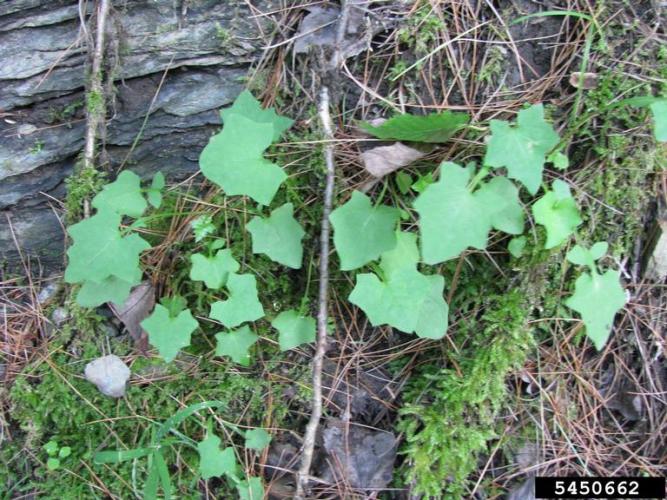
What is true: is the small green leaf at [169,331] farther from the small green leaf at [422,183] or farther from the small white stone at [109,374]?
the small green leaf at [422,183]

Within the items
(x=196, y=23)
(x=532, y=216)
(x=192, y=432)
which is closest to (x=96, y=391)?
(x=192, y=432)

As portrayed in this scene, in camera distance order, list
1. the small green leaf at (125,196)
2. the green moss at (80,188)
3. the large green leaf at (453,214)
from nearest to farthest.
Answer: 1. the large green leaf at (453,214)
2. the small green leaf at (125,196)
3. the green moss at (80,188)

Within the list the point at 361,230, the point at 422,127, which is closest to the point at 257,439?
the point at 361,230

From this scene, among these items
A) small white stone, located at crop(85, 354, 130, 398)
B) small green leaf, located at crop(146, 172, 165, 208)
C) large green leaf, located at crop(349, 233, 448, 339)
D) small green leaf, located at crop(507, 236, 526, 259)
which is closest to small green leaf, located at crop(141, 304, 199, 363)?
small white stone, located at crop(85, 354, 130, 398)

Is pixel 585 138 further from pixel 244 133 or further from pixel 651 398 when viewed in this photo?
pixel 244 133

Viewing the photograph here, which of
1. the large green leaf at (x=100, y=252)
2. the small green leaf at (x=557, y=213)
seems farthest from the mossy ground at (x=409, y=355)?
the large green leaf at (x=100, y=252)
